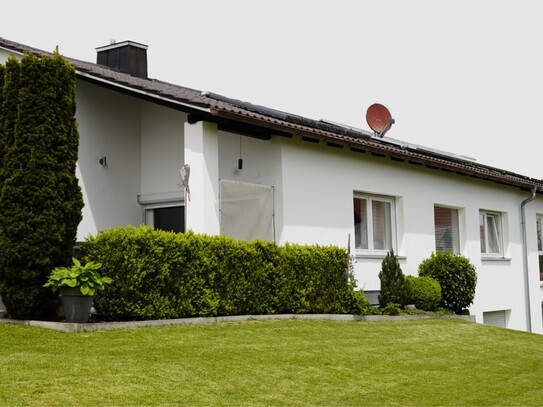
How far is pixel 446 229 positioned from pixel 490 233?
102 inches

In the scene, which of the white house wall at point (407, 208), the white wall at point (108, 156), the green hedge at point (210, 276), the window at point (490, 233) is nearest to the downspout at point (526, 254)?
the white house wall at point (407, 208)

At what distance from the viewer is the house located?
562 inches

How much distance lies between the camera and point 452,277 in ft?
60.4

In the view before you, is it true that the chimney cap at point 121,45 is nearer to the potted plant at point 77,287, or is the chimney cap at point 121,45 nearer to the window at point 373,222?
the window at point 373,222

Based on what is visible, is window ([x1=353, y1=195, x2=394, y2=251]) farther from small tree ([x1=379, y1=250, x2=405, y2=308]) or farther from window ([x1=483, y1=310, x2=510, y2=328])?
window ([x1=483, y1=310, x2=510, y2=328])

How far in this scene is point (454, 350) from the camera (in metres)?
12.3

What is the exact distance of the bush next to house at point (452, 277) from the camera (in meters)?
18.3

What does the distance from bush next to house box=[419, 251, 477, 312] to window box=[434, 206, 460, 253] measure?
1.72 m

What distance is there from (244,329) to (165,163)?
5.76m

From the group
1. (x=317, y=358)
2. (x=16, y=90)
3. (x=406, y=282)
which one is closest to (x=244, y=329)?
(x=317, y=358)

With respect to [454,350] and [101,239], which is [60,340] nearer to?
[101,239]

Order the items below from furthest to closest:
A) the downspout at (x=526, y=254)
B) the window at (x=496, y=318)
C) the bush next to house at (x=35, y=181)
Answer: the downspout at (x=526, y=254) → the window at (x=496, y=318) → the bush next to house at (x=35, y=181)

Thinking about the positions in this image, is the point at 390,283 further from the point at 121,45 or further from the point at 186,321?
the point at 121,45

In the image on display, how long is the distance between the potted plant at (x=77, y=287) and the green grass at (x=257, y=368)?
67 centimetres
